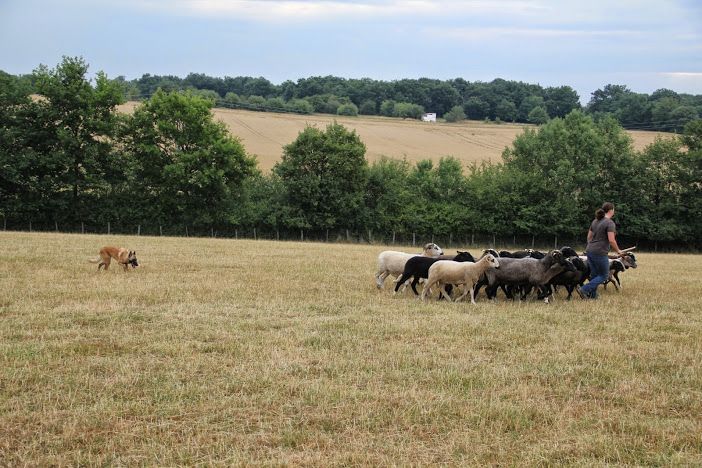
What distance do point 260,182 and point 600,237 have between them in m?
37.7

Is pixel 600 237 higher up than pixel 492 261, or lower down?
higher up

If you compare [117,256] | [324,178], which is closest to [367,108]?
[324,178]

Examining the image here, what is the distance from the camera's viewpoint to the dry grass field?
73.9 meters

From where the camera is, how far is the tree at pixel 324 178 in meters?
47.5

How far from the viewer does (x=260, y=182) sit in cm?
5025

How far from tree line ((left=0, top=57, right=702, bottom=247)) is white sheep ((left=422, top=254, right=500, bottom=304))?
32703 millimetres

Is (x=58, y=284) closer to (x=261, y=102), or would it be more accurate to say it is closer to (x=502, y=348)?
(x=502, y=348)

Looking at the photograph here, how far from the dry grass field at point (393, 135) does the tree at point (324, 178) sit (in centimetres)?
1502

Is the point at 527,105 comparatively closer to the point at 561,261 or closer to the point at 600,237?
the point at 600,237

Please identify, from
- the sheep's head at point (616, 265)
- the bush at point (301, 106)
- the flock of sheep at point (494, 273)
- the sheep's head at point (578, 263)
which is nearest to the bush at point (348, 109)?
the bush at point (301, 106)

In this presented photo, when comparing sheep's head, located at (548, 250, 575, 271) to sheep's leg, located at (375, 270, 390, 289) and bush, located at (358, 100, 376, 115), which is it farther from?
Answer: bush, located at (358, 100, 376, 115)

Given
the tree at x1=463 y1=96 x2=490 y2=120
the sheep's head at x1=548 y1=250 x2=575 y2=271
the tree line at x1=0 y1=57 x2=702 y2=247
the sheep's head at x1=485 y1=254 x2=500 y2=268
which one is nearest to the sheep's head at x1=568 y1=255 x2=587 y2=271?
the sheep's head at x1=548 y1=250 x2=575 y2=271

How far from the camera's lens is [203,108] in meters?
49.8

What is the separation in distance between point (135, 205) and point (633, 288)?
37922 mm
